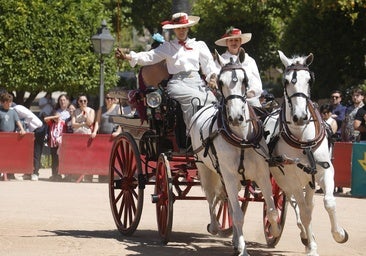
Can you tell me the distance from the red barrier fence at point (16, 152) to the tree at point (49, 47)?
227 inches

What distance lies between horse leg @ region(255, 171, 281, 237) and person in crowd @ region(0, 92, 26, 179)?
11245 mm

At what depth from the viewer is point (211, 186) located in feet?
41.5

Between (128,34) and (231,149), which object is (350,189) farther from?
(128,34)

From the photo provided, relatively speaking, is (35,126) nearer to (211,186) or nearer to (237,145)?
(211,186)

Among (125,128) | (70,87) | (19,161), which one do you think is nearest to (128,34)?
(70,87)

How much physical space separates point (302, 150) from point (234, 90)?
0.90 metres

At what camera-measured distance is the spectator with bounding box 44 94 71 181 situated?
22.0 meters

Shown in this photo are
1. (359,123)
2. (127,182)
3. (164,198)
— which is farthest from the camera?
(359,123)

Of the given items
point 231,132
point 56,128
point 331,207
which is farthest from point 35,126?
point 331,207

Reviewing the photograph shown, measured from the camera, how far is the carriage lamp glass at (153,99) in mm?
12586

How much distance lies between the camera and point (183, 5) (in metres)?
19.9

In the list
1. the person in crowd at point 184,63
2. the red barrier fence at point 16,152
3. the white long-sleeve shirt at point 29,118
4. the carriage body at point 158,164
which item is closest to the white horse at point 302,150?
the carriage body at point 158,164

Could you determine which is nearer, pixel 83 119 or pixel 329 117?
pixel 329 117

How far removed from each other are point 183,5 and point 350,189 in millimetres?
4420
